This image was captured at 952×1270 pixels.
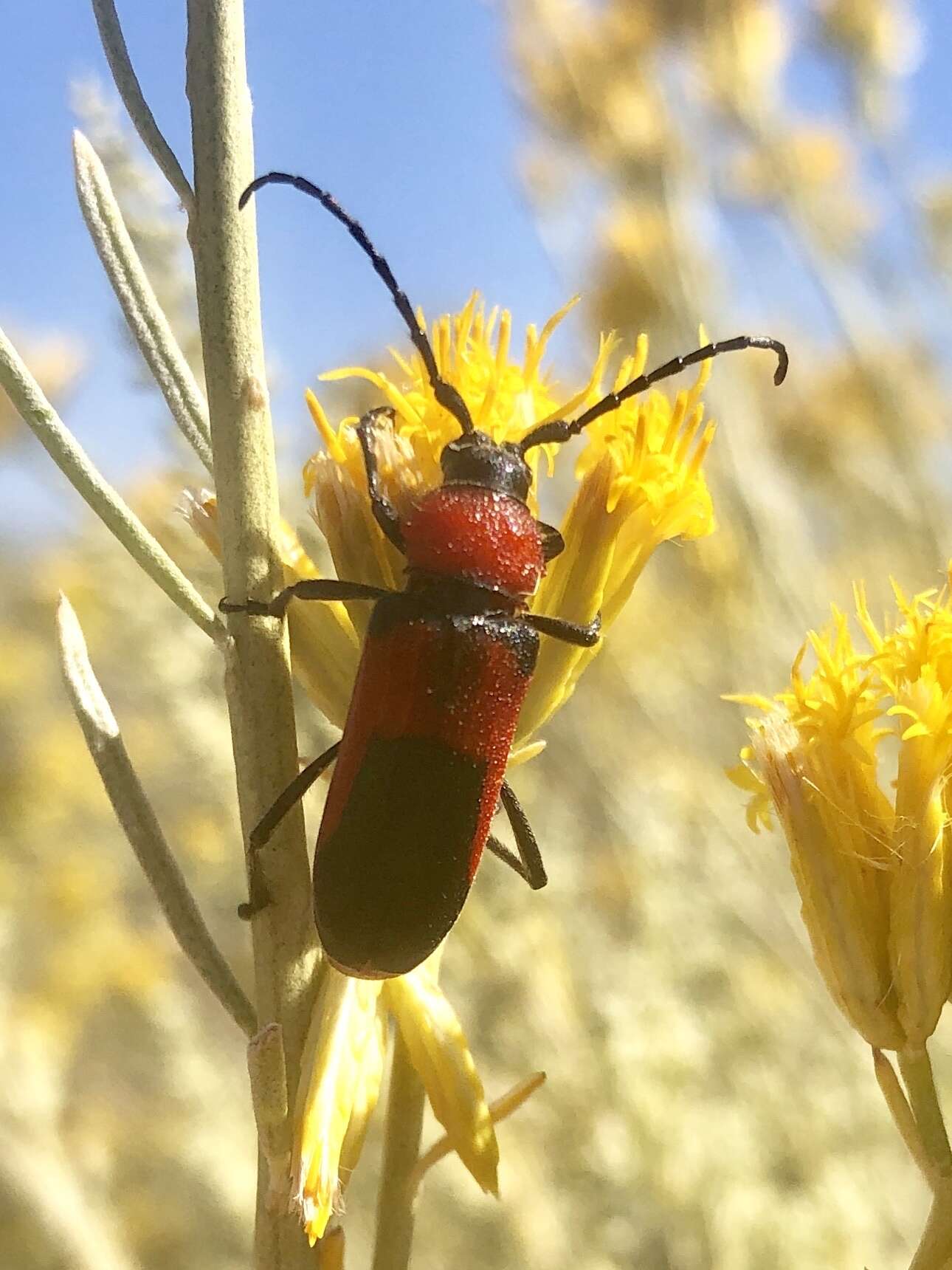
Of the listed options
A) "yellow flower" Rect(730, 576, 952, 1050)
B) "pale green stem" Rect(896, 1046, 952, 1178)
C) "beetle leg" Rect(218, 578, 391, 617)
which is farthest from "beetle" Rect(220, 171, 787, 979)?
"pale green stem" Rect(896, 1046, 952, 1178)

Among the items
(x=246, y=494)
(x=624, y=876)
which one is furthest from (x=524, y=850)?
(x=624, y=876)

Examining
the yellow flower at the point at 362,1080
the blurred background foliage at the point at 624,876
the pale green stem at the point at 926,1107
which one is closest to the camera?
the yellow flower at the point at 362,1080

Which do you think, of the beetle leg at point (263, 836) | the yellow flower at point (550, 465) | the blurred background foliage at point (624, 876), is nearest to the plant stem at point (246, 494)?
the beetle leg at point (263, 836)

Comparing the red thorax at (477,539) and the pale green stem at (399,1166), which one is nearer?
the pale green stem at (399,1166)

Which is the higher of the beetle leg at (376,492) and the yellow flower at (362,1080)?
the beetle leg at (376,492)

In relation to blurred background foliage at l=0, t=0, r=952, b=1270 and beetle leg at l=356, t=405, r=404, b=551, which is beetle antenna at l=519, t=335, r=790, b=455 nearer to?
beetle leg at l=356, t=405, r=404, b=551

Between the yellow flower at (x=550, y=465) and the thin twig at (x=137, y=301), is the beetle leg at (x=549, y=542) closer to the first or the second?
the yellow flower at (x=550, y=465)

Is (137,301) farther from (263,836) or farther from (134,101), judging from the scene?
(263,836)
